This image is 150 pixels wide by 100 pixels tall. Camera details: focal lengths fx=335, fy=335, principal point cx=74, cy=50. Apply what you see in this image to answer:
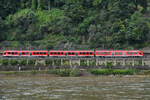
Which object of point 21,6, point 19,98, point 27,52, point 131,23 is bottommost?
point 19,98

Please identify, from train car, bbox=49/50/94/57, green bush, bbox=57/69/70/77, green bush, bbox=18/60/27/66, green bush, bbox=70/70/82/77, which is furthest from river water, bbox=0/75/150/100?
train car, bbox=49/50/94/57

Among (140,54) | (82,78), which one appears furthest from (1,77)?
(140,54)

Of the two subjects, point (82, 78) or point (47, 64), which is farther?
point (47, 64)

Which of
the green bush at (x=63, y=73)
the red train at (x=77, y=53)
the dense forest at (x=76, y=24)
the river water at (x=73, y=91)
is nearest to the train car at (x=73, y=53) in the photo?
the red train at (x=77, y=53)

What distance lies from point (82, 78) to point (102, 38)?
25398mm

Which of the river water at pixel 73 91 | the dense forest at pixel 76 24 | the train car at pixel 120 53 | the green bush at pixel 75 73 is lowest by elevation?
the river water at pixel 73 91

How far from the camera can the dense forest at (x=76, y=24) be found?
84938 millimetres

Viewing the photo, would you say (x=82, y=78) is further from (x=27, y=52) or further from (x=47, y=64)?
(x=27, y=52)

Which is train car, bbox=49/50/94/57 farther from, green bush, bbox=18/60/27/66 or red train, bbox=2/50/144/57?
green bush, bbox=18/60/27/66

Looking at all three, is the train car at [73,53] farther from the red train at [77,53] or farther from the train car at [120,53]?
the train car at [120,53]

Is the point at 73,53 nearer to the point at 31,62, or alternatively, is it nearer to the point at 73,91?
Answer: the point at 31,62

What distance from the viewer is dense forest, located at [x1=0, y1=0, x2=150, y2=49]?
3344 inches

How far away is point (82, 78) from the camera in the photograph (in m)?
61.9

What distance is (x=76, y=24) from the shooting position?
93938mm
